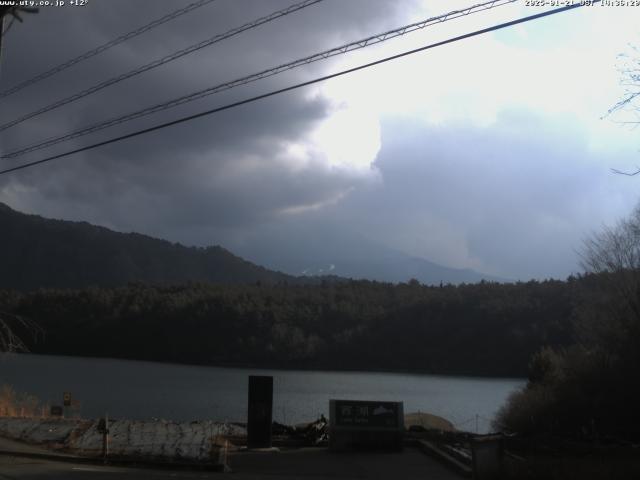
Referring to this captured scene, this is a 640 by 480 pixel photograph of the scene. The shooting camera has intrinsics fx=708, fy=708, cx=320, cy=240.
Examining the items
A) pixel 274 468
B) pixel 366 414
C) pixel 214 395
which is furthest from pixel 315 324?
pixel 274 468

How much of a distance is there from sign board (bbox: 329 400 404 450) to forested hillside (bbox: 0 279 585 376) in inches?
2694

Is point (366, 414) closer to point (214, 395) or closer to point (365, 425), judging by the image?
point (365, 425)

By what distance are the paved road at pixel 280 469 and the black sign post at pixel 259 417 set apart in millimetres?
578

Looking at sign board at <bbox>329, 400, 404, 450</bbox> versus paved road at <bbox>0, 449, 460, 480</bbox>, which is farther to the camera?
sign board at <bbox>329, 400, 404, 450</bbox>

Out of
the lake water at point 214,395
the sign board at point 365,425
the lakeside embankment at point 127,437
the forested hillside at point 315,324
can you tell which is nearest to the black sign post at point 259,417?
the lakeside embankment at point 127,437

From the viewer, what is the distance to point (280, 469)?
51.7 ft

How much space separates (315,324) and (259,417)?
10173 cm

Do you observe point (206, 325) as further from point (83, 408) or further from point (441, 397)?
point (83, 408)

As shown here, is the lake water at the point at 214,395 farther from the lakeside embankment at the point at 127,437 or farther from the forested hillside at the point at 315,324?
the forested hillside at the point at 315,324

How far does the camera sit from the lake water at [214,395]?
37812 millimetres

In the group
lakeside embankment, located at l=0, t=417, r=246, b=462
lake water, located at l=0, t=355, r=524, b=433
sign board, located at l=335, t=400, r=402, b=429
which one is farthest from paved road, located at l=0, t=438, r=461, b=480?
lake water, located at l=0, t=355, r=524, b=433

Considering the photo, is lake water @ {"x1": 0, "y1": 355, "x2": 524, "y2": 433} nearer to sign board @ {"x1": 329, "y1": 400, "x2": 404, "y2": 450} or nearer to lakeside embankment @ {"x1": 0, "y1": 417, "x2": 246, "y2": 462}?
lakeside embankment @ {"x1": 0, "y1": 417, "x2": 246, "y2": 462}

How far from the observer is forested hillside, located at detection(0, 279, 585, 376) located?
92438 mm

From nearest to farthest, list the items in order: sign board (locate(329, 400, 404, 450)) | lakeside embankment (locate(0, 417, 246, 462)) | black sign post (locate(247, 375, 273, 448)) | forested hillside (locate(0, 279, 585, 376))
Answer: lakeside embankment (locate(0, 417, 246, 462))
black sign post (locate(247, 375, 273, 448))
sign board (locate(329, 400, 404, 450))
forested hillside (locate(0, 279, 585, 376))
